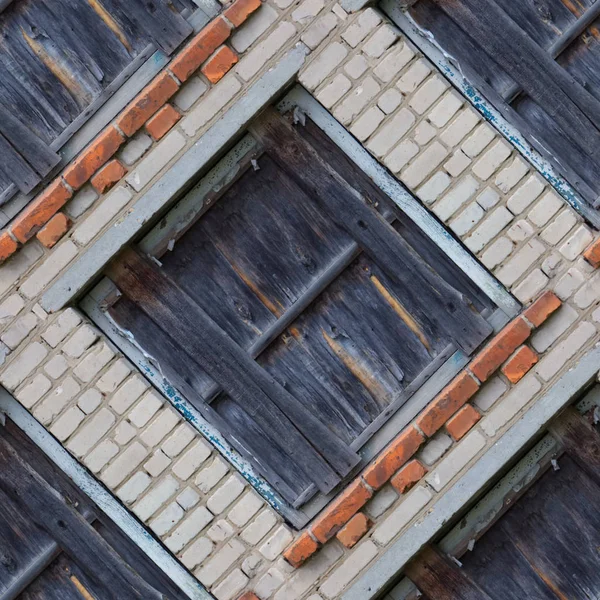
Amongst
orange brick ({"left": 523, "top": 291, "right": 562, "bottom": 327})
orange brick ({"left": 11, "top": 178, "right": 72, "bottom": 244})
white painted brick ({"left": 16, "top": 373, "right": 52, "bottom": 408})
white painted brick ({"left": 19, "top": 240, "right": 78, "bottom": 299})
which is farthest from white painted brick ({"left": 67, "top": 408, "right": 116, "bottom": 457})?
orange brick ({"left": 523, "top": 291, "right": 562, "bottom": 327})

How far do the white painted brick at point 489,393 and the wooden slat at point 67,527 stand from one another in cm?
165

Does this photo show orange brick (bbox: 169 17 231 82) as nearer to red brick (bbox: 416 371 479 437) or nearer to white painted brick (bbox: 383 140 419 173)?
white painted brick (bbox: 383 140 419 173)

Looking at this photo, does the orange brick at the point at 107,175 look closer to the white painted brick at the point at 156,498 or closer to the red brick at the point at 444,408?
the white painted brick at the point at 156,498

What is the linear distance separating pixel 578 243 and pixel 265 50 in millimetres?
1548

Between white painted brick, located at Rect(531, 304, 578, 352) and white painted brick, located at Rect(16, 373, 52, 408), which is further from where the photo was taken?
white painted brick, located at Rect(16, 373, 52, 408)

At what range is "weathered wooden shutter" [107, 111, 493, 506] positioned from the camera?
11.9 feet

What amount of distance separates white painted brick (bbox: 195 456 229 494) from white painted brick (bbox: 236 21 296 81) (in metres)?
1.65

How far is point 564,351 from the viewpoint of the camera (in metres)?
3.50

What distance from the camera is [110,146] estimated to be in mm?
3545

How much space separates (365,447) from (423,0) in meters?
1.96

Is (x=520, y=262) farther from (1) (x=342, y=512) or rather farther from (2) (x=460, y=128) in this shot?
(1) (x=342, y=512)

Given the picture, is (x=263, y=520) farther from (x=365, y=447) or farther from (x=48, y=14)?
(x=48, y=14)

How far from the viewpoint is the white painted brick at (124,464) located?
3.60 meters

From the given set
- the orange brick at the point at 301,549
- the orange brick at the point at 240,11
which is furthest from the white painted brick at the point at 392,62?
the orange brick at the point at 301,549
